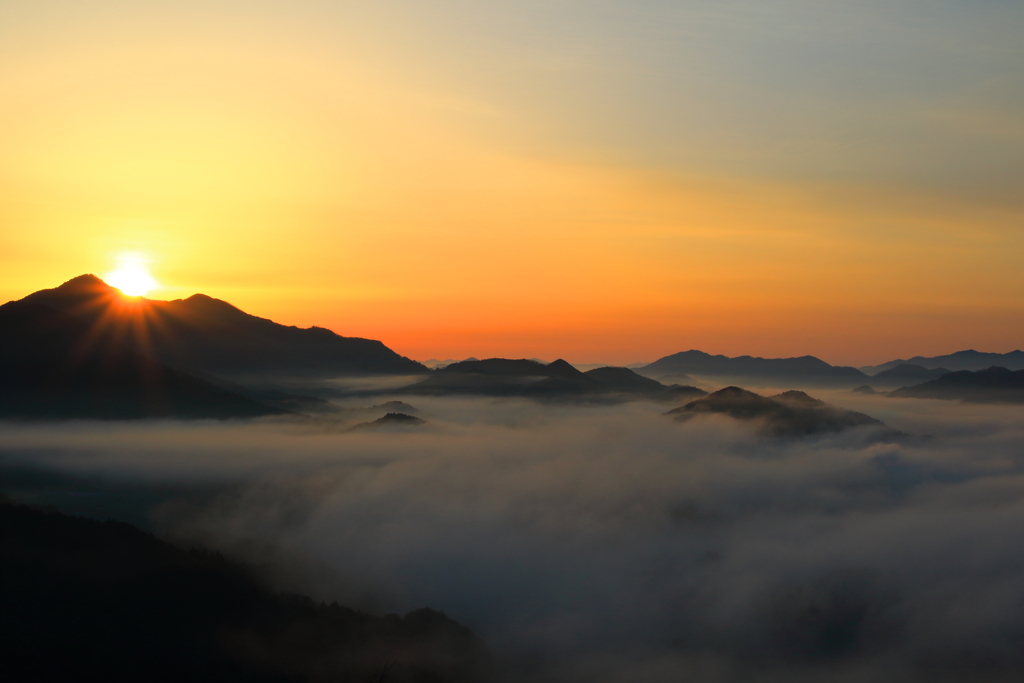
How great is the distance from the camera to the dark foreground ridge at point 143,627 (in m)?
148

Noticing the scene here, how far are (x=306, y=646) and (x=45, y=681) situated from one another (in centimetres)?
6287

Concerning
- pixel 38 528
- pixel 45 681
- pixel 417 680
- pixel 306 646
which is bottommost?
pixel 417 680

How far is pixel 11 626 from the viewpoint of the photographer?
15000 cm

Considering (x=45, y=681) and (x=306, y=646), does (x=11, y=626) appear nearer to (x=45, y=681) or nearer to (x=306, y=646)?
(x=45, y=681)

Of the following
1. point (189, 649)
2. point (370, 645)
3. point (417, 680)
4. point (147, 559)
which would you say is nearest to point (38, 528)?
point (147, 559)

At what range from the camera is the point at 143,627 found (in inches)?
6634

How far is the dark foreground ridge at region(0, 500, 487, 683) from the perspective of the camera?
487 feet

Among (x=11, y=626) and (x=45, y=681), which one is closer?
(x=45, y=681)

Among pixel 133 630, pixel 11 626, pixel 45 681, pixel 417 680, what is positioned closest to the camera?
pixel 45 681

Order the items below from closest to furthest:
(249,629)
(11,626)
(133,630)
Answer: (11,626), (133,630), (249,629)

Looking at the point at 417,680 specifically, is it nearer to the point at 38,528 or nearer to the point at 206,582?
the point at 206,582

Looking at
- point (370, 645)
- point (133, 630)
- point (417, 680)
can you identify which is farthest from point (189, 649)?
point (417, 680)

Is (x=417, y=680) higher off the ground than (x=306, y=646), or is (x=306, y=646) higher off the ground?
(x=306, y=646)

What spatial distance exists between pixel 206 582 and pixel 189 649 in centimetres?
3217
